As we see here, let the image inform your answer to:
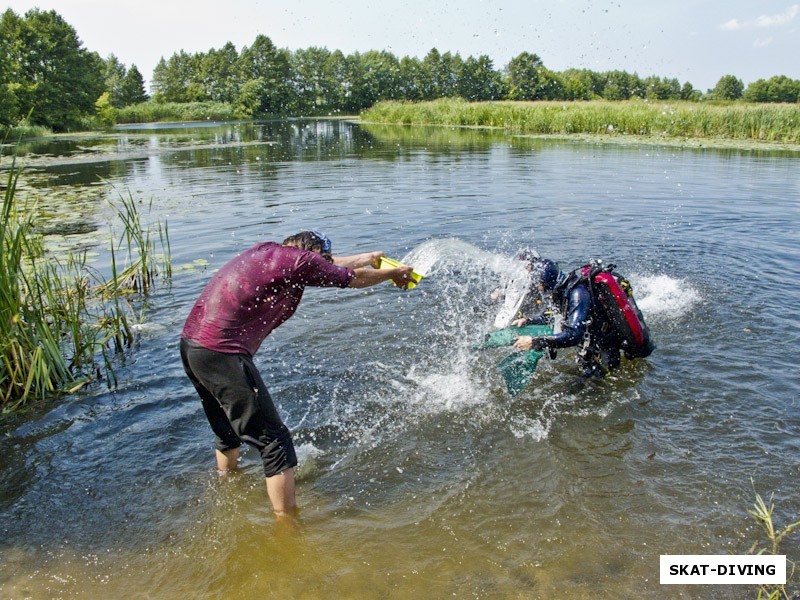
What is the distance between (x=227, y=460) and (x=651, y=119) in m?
32.2

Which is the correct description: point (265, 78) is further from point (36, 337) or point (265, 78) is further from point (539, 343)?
point (539, 343)

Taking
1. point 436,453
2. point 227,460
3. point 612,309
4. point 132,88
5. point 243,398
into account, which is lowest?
point 436,453

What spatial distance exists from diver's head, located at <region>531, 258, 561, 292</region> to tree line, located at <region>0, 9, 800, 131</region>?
154ft

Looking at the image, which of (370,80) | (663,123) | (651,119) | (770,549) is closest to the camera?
(770,549)

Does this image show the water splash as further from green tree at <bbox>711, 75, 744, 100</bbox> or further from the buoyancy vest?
green tree at <bbox>711, 75, 744, 100</bbox>

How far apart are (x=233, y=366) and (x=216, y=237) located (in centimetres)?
871

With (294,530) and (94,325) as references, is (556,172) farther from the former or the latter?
(294,530)

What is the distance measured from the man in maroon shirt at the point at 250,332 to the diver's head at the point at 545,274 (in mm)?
2807

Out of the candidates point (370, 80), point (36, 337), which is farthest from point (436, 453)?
point (370, 80)

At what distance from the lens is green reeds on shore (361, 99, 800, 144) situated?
27.3 m

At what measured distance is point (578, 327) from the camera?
18.6ft

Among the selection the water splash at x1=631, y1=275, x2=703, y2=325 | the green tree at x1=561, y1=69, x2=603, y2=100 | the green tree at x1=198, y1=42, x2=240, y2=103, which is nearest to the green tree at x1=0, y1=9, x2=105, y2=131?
the green tree at x1=198, y1=42, x2=240, y2=103

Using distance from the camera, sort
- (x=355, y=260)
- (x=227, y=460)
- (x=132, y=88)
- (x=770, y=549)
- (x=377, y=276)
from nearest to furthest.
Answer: (x=770, y=549), (x=377, y=276), (x=227, y=460), (x=355, y=260), (x=132, y=88)

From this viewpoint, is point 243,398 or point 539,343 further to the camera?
point 539,343
